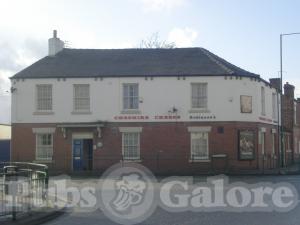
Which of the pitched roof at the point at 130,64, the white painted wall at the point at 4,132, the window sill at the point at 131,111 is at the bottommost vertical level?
the white painted wall at the point at 4,132

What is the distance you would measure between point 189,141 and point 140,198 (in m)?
18.4

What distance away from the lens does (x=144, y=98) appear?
38062mm

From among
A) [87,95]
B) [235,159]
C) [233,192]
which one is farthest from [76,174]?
[233,192]

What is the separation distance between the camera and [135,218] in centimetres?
1466

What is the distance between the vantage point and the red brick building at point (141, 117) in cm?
3766

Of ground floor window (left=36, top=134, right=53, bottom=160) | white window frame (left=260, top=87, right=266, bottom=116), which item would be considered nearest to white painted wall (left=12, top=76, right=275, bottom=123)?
ground floor window (left=36, top=134, right=53, bottom=160)

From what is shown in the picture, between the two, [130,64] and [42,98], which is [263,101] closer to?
[130,64]

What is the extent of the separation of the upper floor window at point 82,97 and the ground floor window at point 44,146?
2.77m

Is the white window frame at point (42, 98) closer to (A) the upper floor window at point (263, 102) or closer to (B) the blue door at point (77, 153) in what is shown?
(B) the blue door at point (77, 153)

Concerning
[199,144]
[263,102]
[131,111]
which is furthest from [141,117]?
[263,102]

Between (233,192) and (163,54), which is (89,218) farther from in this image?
(163,54)

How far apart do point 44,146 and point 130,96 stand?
6.80 meters

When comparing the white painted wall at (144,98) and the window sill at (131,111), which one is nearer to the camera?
the white painted wall at (144,98)

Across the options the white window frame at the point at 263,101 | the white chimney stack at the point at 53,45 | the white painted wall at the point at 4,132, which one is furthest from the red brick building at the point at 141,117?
the white painted wall at the point at 4,132
